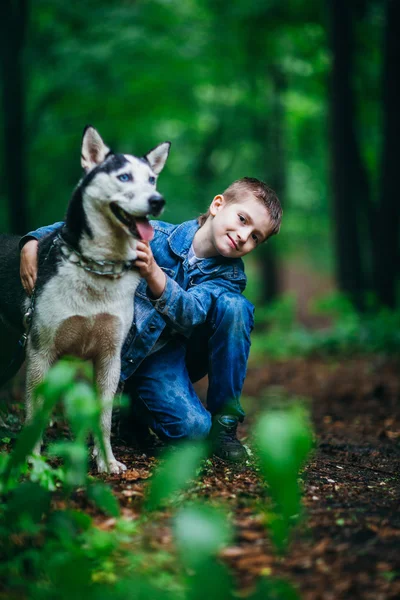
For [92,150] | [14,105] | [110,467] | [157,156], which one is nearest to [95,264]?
[92,150]

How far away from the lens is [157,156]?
3.13 metres

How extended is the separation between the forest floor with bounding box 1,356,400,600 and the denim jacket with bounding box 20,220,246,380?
64cm

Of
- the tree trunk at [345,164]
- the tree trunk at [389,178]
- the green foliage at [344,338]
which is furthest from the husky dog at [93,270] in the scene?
the tree trunk at [345,164]

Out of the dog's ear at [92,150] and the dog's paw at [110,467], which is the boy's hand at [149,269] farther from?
the dog's paw at [110,467]

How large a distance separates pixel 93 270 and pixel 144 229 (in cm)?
34

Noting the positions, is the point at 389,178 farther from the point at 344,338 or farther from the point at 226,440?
the point at 226,440

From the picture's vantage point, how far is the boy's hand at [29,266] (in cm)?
313

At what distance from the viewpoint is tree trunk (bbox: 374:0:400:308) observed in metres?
9.18

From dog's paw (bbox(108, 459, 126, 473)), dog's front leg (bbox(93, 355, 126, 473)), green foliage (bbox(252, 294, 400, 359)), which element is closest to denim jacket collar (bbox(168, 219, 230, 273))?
dog's front leg (bbox(93, 355, 126, 473))

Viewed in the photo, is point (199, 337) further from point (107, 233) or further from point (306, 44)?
point (306, 44)

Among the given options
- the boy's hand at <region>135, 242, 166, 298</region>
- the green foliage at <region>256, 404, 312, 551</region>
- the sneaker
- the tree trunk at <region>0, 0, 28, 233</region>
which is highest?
the tree trunk at <region>0, 0, 28, 233</region>

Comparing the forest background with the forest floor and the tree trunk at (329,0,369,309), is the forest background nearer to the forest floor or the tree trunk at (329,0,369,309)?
the tree trunk at (329,0,369,309)

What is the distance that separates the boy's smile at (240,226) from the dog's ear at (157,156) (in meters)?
0.53

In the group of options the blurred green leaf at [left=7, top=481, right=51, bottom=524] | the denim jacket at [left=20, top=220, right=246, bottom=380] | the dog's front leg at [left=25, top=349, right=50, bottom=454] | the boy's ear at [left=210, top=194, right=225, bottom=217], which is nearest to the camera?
the blurred green leaf at [left=7, top=481, right=51, bottom=524]
